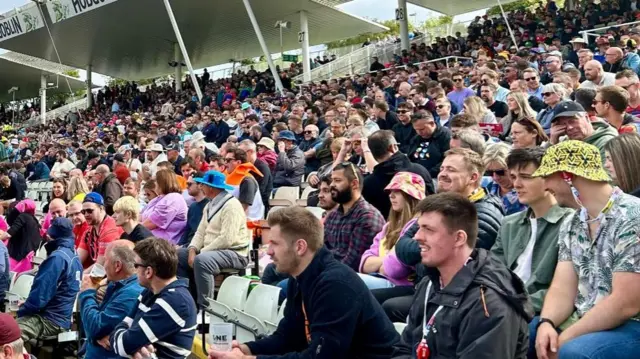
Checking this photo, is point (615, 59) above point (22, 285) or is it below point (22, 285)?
above

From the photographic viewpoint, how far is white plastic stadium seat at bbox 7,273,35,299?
6930mm

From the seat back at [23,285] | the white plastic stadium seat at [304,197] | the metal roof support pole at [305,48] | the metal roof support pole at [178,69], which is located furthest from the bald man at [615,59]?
the metal roof support pole at [178,69]

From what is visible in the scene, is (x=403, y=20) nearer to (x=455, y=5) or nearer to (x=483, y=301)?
(x=455, y=5)

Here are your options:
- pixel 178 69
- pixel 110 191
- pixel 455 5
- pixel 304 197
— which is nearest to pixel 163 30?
pixel 178 69

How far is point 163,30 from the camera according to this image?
28156 mm

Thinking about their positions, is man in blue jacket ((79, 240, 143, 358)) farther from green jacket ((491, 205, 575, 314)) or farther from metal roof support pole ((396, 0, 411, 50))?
metal roof support pole ((396, 0, 411, 50))

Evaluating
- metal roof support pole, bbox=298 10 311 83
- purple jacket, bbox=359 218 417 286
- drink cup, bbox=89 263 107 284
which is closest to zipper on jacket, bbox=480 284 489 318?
purple jacket, bbox=359 218 417 286

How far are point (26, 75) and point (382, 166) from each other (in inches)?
1530

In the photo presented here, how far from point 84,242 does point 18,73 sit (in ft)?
118

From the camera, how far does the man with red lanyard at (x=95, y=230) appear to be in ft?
22.6

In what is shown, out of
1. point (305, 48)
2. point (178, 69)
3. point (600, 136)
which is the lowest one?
point (600, 136)

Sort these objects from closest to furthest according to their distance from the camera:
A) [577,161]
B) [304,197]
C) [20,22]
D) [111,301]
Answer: [577,161] → [111,301] → [304,197] → [20,22]

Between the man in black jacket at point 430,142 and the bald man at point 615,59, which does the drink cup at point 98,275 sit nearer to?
the man in black jacket at point 430,142

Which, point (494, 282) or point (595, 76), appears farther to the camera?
point (595, 76)
